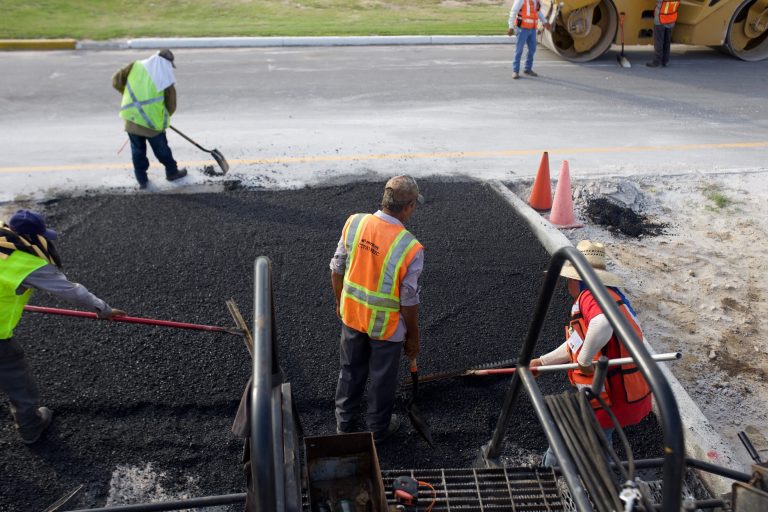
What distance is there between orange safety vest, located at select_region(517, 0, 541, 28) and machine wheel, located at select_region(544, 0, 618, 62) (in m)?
0.98

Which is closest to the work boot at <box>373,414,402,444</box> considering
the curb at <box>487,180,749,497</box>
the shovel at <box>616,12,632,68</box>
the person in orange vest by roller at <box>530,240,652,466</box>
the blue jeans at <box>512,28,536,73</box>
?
the person in orange vest by roller at <box>530,240,652,466</box>

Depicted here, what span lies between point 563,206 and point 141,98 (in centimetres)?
483

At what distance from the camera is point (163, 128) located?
7.25m

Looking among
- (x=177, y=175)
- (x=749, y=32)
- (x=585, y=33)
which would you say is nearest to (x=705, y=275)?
(x=177, y=175)

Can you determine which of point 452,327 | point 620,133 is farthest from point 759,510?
point 620,133

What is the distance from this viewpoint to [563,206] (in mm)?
7027

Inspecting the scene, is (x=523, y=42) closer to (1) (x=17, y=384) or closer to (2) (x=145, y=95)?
Answer: (2) (x=145, y=95)

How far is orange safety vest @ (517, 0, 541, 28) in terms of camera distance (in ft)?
37.7

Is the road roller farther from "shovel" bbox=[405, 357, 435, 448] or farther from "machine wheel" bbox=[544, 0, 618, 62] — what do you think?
"shovel" bbox=[405, 357, 435, 448]

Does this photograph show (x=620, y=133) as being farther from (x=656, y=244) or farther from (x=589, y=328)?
(x=589, y=328)

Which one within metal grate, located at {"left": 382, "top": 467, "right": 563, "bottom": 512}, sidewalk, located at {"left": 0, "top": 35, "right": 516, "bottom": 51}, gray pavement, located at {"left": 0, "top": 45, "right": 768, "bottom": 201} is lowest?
metal grate, located at {"left": 382, "top": 467, "right": 563, "bottom": 512}

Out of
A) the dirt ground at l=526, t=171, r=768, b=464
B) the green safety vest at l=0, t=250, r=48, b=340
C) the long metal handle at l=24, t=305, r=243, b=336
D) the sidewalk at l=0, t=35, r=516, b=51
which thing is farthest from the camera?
the sidewalk at l=0, t=35, r=516, b=51

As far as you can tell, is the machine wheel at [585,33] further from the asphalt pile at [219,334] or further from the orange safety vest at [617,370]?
the orange safety vest at [617,370]

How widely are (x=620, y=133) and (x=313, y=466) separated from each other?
807 centimetres
